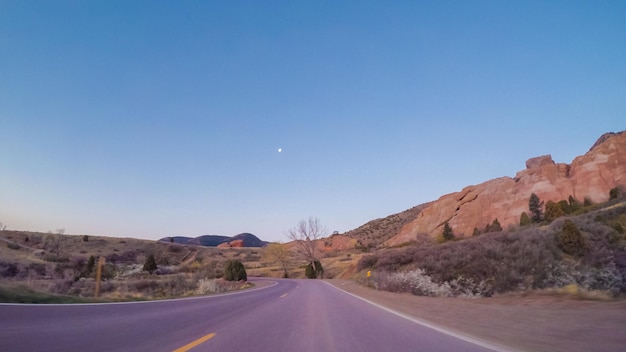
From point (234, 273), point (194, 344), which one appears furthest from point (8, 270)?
point (194, 344)

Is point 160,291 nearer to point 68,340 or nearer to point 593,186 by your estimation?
point 68,340

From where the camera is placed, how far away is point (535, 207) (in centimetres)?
6228

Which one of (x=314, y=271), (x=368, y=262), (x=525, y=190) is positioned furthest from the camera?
(x=525, y=190)

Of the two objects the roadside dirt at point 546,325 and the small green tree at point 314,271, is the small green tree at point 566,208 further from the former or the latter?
the roadside dirt at point 546,325

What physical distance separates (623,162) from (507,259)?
51.9 metres

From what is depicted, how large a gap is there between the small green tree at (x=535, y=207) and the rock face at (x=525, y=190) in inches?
82.9

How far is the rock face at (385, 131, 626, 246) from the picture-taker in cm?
5984

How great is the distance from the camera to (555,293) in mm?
14805

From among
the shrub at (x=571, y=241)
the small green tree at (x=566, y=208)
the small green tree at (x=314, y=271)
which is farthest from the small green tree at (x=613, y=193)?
the small green tree at (x=314, y=271)

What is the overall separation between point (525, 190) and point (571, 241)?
170 feet

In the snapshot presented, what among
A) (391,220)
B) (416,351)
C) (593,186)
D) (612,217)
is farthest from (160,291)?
(391,220)

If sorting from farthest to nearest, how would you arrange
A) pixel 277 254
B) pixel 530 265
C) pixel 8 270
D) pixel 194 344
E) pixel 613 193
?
1. pixel 277 254
2. pixel 613 193
3. pixel 8 270
4. pixel 530 265
5. pixel 194 344

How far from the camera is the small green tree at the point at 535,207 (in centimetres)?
5947

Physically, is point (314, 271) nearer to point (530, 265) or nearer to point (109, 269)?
point (109, 269)
